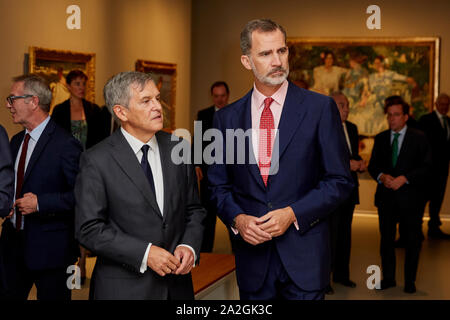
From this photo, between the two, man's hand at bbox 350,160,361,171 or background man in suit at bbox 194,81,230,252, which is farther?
background man in suit at bbox 194,81,230,252

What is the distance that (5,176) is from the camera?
9.91 feet

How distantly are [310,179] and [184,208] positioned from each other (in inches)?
23.5

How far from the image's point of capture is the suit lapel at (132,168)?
2760mm

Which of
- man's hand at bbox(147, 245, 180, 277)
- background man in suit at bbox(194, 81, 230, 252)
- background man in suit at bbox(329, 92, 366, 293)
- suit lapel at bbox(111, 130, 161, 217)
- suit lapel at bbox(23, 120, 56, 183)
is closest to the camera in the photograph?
man's hand at bbox(147, 245, 180, 277)

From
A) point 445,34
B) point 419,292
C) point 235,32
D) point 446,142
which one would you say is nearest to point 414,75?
point 445,34

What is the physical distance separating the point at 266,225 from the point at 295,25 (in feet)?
32.4

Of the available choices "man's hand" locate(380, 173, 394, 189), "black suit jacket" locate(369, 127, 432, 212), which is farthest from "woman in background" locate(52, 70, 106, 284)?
"black suit jacket" locate(369, 127, 432, 212)

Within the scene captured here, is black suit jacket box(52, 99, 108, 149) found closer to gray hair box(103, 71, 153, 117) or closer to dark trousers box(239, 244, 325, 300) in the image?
gray hair box(103, 71, 153, 117)

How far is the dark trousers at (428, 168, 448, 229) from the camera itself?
10.2m

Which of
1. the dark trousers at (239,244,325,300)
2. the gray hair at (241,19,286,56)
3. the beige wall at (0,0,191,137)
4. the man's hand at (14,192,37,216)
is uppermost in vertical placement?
the beige wall at (0,0,191,137)

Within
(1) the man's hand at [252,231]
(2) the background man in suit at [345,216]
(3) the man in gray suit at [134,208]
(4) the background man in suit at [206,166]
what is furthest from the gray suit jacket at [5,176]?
(4) the background man in suit at [206,166]

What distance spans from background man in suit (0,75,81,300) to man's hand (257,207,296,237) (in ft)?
4.89

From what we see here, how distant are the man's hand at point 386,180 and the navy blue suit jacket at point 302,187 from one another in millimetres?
3687

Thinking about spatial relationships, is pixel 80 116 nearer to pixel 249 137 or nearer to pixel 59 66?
pixel 59 66
